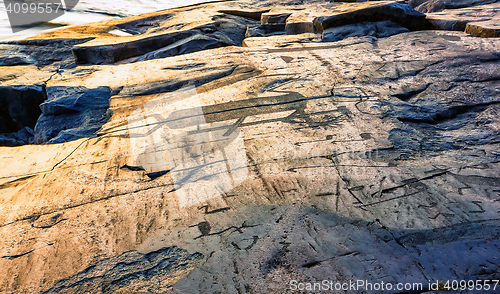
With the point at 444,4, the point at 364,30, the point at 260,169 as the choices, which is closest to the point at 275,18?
the point at 364,30

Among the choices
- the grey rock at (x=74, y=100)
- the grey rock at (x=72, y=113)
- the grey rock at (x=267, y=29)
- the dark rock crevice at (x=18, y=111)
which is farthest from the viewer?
the grey rock at (x=267, y=29)

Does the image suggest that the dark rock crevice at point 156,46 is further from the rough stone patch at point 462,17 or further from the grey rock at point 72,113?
the rough stone patch at point 462,17

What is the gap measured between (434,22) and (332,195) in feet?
13.3

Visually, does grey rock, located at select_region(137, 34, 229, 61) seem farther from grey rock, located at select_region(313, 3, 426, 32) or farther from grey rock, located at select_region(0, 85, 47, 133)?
grey rock, located at select_region(313, 3, 426, 32)

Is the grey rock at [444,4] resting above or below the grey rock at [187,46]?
above

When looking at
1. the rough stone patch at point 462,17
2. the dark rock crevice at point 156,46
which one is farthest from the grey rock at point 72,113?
the rough stone patch at point 462,17

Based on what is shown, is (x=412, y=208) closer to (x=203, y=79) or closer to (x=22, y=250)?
(x=22, y=250)

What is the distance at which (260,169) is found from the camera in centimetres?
211

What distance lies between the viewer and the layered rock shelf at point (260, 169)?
1.53 metres

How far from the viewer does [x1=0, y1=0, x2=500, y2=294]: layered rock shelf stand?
1.53 m

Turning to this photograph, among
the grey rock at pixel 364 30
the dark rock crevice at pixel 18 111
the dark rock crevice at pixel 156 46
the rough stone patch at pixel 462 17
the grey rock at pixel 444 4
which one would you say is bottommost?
the dark rock crevice at pixel 18 111

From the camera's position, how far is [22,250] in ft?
5.59

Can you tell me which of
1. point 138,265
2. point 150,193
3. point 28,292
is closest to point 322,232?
point 138,265

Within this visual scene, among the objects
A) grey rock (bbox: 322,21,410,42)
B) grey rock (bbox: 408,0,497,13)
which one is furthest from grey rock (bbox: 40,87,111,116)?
grey rock (bbox: 408,0,497,13)
